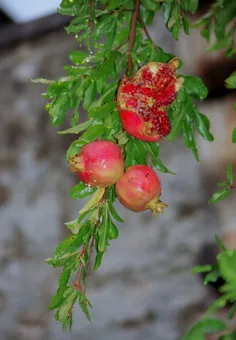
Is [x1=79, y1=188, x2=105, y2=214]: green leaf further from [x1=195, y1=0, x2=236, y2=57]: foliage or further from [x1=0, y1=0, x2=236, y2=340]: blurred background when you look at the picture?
[x1=0, y1=0, x2=236, y2=340]: blurred background

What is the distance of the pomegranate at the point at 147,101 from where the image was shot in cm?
60

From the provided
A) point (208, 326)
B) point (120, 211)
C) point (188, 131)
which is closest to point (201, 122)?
point (188, 131)

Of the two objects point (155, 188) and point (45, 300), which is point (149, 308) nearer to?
point (45, 300)

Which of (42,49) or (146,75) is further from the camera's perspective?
(42,49)

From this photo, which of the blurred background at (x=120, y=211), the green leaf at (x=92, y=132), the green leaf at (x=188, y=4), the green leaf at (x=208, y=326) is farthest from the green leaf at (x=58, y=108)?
the blurred background at (x=120, y=211)

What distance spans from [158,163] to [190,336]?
308 millimetres

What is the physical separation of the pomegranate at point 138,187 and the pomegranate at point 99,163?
1 centimetres

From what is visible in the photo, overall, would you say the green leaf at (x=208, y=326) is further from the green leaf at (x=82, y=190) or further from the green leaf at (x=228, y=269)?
the green leaf at (x=82, y=190)

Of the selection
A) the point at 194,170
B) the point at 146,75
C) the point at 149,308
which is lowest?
the point at 149,308

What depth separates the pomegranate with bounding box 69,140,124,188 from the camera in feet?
1.92

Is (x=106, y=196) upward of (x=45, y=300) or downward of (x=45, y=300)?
upward

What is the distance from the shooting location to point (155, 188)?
0.62m

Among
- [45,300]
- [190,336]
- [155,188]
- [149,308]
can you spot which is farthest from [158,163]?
[45,300]

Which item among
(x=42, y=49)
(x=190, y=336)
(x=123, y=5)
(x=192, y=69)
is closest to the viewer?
(x=190, y=336)
